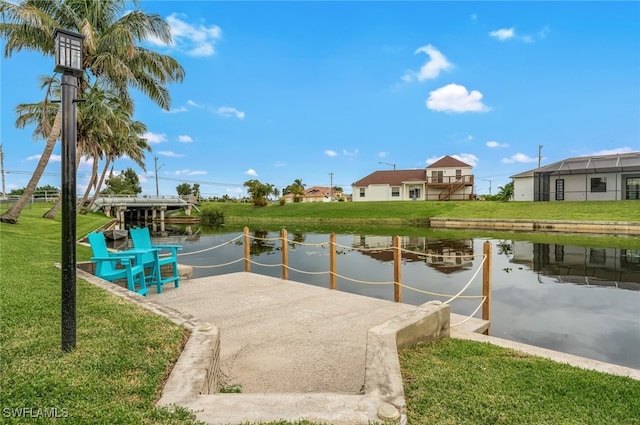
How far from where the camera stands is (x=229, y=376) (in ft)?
11.6

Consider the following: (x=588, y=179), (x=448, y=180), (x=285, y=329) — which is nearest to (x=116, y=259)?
(x=285, y=329)

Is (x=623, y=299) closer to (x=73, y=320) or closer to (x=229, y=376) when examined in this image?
(x=229, y=376)

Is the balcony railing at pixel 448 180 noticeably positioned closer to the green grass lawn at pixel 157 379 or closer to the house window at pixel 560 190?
the house window at pixel 560 190

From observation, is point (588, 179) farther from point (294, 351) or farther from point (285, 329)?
point (294, 351)

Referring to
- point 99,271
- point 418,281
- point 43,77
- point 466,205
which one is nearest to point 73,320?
point 99,271

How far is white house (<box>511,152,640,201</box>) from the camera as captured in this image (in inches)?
1233

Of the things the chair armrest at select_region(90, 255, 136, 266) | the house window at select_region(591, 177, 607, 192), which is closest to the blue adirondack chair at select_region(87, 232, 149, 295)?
the chair armrest at select_region(90, 255, 136, 266)

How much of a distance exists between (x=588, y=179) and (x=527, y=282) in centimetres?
2909

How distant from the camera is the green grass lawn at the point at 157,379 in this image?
90.1 inches

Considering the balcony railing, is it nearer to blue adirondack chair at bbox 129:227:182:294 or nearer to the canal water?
the canal water

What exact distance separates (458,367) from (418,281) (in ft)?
24.0

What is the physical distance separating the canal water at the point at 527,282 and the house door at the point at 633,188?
2001cm

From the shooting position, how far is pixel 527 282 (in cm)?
1040

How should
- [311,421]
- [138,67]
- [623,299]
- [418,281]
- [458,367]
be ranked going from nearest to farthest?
[311,421], [458,367], [623,299], [418,281], [138,67]
